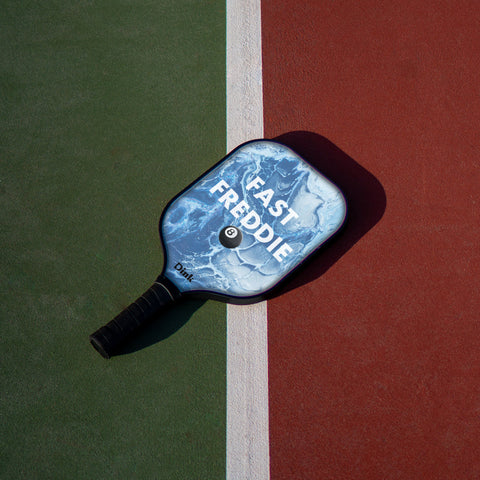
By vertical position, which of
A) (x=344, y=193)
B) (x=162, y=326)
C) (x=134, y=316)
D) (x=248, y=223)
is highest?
(x=344, y=193)

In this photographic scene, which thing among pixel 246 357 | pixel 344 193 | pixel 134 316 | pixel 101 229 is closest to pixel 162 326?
pixel 134 316

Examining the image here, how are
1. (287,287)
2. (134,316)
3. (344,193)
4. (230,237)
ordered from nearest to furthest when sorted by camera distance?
1. (134,316)
2. (230,237)
3. (287,287)
4. (344,193)

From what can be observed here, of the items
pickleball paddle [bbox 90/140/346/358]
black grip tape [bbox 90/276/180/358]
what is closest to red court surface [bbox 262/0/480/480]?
pickleball paddle [bbox 90/140/346/358]

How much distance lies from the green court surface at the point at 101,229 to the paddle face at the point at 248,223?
313 mm

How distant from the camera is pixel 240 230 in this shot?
3920 mm

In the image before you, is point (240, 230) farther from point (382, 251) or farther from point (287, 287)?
point (382, 251)

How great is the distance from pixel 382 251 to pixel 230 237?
1.32 meters

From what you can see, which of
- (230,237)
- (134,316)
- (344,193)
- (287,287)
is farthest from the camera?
(344,193)

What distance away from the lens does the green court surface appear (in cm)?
373

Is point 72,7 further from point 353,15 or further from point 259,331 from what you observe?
point 259,331

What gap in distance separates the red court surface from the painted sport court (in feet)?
0.05

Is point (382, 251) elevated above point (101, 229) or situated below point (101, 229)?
below

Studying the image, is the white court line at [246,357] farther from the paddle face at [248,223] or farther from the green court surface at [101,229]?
the paddle face at [248,223]

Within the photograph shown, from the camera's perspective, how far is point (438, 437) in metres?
3.68
